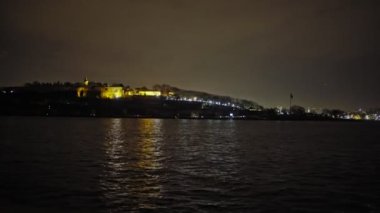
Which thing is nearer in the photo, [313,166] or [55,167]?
[55,167]

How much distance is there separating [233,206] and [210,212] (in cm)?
157

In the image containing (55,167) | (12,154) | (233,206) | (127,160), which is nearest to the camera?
(233,206)

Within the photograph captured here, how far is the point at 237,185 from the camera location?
2338 centimetres

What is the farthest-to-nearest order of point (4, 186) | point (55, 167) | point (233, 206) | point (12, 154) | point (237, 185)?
1. point (12, 154)
2. point (55, 167)
3. point (237, 185)
4. point (4, 186)
5. point (233, 206)

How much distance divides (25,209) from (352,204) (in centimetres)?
1300

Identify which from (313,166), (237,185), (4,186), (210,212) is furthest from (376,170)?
(4,186)

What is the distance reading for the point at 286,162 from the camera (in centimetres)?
3509

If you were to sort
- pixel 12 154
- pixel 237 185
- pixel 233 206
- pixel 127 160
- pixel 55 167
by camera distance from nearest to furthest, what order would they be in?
pixel 233 206, pixel 237 185, pixel 55 167, pixel 127 160, pixel 12 154

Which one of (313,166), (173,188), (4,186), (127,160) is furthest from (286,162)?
(4,186)

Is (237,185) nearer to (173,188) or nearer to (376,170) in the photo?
(173,188)

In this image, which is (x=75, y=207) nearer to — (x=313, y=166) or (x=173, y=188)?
(x=173, y=188)

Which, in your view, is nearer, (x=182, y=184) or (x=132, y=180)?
(x=182, y=184)

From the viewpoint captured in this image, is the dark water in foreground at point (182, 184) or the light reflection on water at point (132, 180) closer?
the dark water in foreground at point (182, 184)

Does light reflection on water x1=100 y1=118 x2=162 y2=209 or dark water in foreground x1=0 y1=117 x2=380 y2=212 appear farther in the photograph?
light reflection on water x1=100 y1=118 x2=162 y2=209
